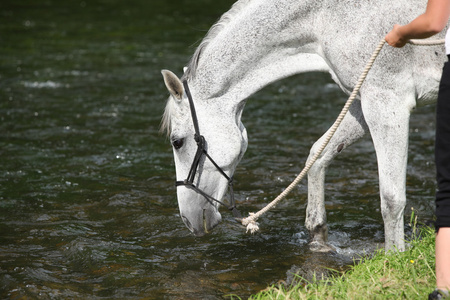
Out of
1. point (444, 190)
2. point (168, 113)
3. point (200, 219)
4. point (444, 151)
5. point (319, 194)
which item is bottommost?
point (200, 219)

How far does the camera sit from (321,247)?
5.50 meters

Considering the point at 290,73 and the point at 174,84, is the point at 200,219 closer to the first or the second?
the point at 174,84

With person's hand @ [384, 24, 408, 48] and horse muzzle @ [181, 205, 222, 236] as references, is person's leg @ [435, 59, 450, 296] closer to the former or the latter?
person's hand @ [384, 24, 408, 48]

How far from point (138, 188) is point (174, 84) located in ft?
8.91

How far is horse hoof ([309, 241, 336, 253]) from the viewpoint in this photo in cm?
546

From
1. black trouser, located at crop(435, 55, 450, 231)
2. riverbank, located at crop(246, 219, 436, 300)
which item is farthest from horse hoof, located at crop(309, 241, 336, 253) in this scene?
black trouser, located at crop(435, 55, 450, 231)

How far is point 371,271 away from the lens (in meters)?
4.33

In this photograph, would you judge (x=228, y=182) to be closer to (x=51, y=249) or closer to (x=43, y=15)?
(x=51, y=249)

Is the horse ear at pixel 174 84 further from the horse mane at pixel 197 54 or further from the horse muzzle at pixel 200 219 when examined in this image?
the horse muzzle at pixel 200 219

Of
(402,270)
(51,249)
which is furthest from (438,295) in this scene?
(51,249)

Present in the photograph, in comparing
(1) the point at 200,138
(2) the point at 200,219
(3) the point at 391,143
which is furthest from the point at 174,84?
(3) the point at 391,143

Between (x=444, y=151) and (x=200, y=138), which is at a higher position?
A: (x=200, y=138)

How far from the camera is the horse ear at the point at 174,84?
463 cm

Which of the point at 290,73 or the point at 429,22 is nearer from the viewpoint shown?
the point at 429,22
